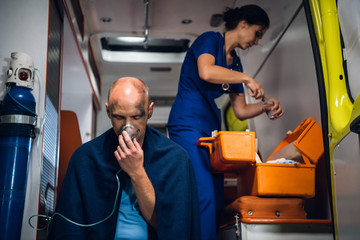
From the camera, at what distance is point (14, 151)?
2.05 meters

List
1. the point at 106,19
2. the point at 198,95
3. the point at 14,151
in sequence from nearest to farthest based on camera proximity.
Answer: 1. the point at 14,151
2. the point at 198,95
3. the point at 106,19

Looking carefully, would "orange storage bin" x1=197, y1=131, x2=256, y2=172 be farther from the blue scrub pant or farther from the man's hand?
the man's hand

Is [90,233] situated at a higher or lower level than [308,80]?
lower

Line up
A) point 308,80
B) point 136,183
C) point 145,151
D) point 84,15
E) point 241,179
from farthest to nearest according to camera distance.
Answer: point 84,15 → point 308,80 → point 241,179 → point 145,151 → point 136,183

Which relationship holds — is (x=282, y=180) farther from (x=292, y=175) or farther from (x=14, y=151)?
(x=14, y=151)

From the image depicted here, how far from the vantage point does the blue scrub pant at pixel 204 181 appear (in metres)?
2.25

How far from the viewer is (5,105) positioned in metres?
2.12

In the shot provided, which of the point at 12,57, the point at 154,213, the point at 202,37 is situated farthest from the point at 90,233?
the point at 202,37

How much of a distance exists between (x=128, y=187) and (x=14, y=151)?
0.68m

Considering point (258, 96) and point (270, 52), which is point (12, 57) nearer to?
point (258, 96)

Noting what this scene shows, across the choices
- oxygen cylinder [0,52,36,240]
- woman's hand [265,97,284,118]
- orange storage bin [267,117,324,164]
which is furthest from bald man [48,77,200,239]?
woman's hand [265,97,284,118]

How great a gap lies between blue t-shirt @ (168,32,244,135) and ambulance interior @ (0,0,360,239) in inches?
5.4

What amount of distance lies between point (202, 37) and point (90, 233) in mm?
1477

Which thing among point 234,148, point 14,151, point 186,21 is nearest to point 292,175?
point 234,148
